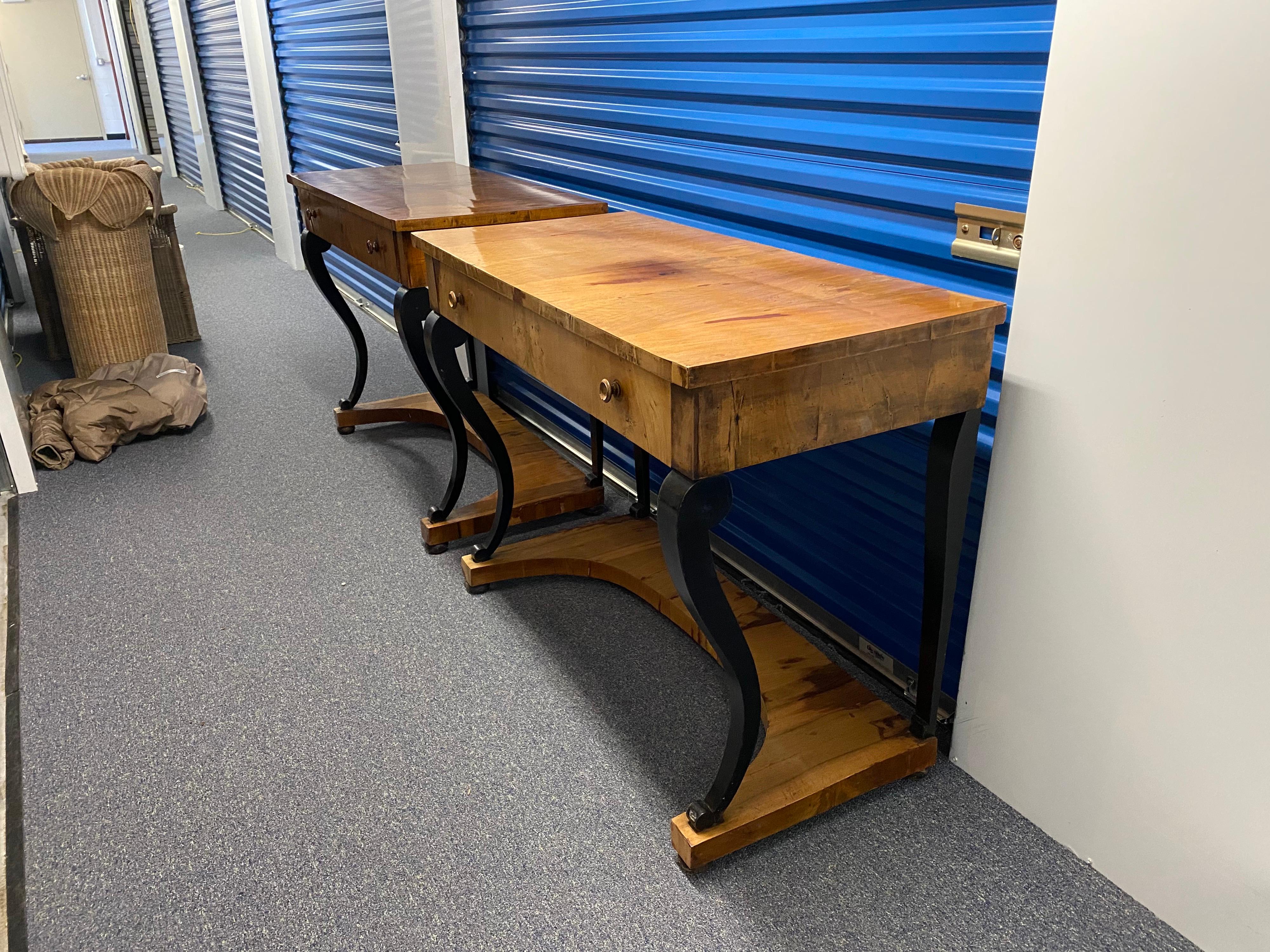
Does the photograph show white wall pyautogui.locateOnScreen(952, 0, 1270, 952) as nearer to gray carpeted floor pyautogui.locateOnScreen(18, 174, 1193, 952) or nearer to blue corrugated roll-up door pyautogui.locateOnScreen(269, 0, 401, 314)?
gray carpeted floor pyautogui.locateOnScreen(18, 174, 1193, 952)

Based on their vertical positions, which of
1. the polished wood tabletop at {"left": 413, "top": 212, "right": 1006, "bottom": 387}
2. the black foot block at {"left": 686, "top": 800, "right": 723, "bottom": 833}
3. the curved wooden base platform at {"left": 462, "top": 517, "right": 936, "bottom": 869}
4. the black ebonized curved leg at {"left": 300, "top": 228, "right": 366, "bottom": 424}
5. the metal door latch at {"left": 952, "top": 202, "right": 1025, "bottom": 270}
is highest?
the metal door latch at {"left": 952, "top": 202, "right": 1025, "bottom": 270}

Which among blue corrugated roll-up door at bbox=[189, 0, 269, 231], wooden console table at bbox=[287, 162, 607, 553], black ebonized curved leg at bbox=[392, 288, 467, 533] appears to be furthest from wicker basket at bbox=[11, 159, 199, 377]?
blue corrugated roll-up door at bbox=[189, 0, 269, 231]

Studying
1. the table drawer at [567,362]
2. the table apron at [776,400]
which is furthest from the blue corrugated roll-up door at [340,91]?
the table apron at [776,400]

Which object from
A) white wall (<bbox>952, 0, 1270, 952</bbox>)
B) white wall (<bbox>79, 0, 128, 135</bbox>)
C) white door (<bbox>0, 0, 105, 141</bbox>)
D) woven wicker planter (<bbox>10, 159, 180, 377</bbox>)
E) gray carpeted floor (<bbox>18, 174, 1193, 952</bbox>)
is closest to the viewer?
white wall (<bbox>952, 0, 1270, 952</bbox>)

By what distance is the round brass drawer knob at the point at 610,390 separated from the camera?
1.24m

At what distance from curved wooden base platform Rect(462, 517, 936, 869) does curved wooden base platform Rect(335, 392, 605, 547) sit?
0.86 feet

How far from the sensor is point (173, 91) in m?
8.11

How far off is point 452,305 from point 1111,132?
1.16 metres

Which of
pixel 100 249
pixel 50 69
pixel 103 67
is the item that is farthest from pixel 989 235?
pixel 103 67

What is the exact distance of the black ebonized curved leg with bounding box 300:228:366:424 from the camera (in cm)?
284

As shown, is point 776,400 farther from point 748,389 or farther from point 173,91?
point 173,91

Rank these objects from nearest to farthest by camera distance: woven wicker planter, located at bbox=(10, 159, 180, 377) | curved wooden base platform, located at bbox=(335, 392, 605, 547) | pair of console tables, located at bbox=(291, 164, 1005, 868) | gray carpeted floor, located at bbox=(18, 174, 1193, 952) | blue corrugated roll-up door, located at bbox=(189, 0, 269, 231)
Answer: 1. pair of console tables, located at bbox=(291, 164, 1005, 868)
2. gray carpeted floor, located at bbox=(18, 174, 1193, 952)
3. curved wooden base platform, located at bbox=(335, 392, 605, 547)
4. woven wicker planter, located at bbox=(10, 159, 180, 377)
5. blue corrugated roll-up door, located at bbox=(189, 0, 269, 231)

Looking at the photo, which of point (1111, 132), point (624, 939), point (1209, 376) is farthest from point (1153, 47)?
point (624, 939)

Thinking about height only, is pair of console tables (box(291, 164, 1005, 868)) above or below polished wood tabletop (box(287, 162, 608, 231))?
below
